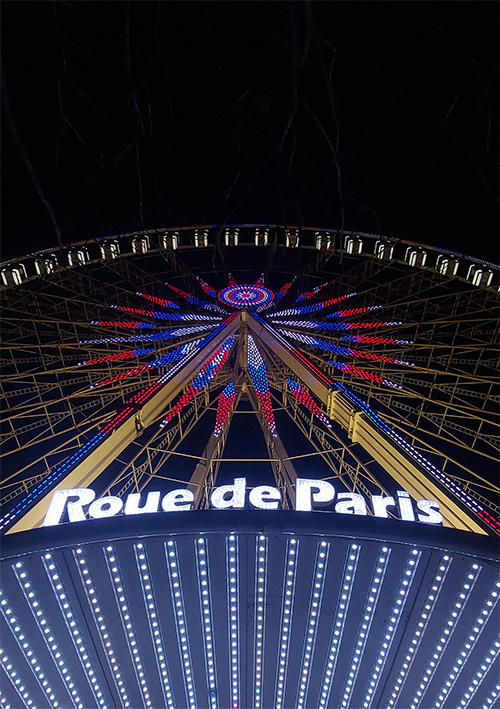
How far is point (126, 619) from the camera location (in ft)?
21.6

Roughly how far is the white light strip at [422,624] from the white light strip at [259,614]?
221 cm

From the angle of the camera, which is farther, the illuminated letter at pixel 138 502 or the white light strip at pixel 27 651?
the illuminated letter at pixel 138 502

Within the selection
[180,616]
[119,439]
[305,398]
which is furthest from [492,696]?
[119,439]

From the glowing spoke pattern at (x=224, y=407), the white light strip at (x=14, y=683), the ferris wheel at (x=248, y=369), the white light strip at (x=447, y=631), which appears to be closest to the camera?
the white light strip at (x=447, y=631)

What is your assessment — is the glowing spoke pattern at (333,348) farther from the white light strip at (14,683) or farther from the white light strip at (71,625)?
the white light strip at (14,683)

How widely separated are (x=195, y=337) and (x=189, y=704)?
9930 millimetres

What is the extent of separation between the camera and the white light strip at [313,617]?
6270mm

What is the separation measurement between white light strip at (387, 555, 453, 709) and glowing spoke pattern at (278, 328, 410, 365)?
18.4 ft

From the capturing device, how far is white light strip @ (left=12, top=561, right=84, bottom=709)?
595 cm

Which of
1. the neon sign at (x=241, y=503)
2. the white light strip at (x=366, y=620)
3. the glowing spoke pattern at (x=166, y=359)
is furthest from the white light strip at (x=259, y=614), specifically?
the glowing spoke pattern at (x=166, y=359)

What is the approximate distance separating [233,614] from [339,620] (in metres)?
1.65

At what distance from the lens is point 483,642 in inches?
247

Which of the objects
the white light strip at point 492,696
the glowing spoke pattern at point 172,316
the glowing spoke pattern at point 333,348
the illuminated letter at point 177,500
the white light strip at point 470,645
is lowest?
the white light strip at point 492,696

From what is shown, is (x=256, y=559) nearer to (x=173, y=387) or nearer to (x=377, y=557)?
(x=377, y=557)
